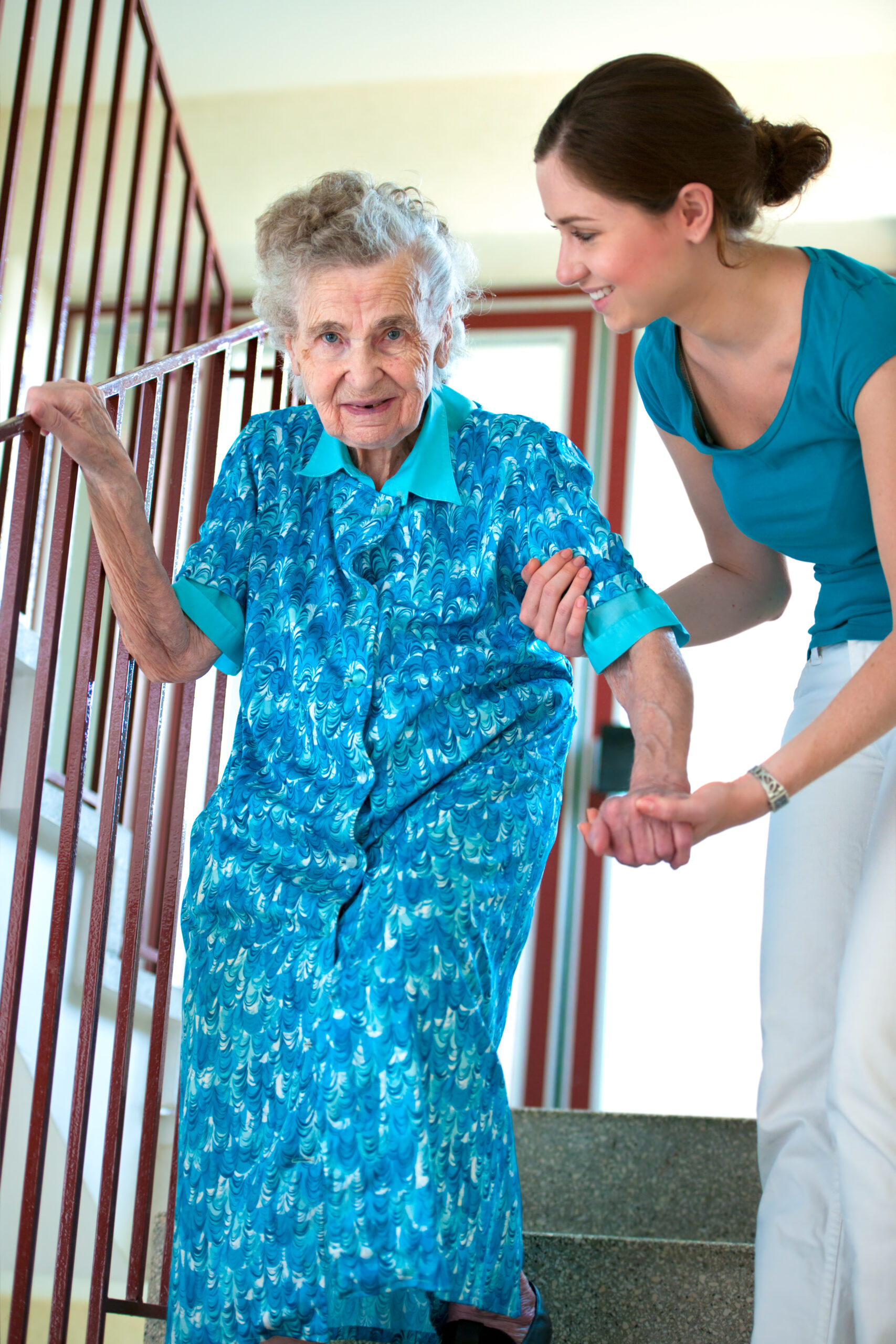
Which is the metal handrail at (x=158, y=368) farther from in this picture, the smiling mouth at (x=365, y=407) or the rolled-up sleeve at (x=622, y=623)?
the rolled-up sleeve at (x=622, y=623)

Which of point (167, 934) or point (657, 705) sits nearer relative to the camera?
point (657, 705)

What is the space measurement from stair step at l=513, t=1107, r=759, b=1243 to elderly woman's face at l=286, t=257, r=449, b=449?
1494mm

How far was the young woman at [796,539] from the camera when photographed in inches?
50.0

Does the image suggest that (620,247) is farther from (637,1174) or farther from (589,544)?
(637,1174)

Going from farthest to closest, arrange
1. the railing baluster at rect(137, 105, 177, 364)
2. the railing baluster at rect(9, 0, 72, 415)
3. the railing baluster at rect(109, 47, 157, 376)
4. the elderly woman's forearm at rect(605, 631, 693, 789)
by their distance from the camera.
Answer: the railing baluster at rect(137, 105, 177, 364)
the railing baluster at rect(109, 47, 157, 376)
the railing baluster at rect(9, 0, 72, 415)
the elderly woman's forearm at rect(605, 631, 693, 789)

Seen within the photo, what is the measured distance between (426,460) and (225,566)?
28cm

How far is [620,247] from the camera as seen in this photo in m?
1.47

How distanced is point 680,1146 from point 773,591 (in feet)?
3.75

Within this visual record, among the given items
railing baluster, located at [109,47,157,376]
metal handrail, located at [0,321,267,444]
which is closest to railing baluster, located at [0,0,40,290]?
railing baluster, located at [109,47,157,376]

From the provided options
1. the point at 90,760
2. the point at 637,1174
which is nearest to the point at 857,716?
the point at 637,1174

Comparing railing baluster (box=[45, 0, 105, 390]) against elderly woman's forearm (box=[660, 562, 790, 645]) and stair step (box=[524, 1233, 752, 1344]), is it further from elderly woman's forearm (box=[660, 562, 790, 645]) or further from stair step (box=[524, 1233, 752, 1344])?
stair step (box=[524, 1233, 752, 1344])

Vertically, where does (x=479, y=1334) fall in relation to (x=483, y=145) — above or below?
below

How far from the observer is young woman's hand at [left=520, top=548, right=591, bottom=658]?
1.43 metres

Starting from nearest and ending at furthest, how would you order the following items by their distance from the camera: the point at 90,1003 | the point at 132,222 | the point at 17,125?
the point at 90,1003, the point at 17,125, the point at 132,222
